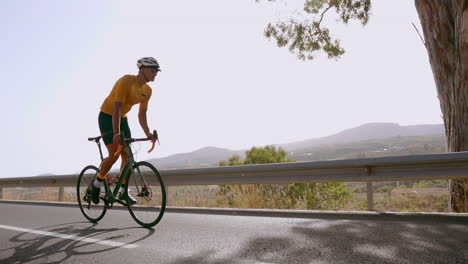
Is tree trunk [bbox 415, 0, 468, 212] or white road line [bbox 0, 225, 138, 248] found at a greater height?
tree trunk [bbox 415, 0, 468, 212]

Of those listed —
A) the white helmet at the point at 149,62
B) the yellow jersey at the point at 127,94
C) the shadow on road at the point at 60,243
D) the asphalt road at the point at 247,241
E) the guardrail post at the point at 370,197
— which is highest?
the white helmet at the point at 149,62

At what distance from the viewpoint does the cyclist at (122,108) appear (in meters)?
5.88

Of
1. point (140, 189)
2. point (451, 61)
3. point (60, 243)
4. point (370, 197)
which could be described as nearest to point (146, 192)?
point (140, 189)

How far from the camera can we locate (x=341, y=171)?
21.5ft

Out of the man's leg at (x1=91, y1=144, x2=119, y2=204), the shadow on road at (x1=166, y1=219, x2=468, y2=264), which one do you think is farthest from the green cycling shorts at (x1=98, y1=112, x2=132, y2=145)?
the shadow on road at (x1=166, y1=219, x2=468, y2=264)

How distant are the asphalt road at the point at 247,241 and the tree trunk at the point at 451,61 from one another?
120 inches

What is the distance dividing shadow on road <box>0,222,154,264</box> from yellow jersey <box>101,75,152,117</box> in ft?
5.47

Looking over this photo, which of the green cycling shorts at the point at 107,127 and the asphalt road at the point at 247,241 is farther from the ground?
the green cycling shorts at the point at 107,127

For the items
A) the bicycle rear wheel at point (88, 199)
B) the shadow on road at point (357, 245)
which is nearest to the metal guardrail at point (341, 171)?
the shadow on road at point (357, 245)

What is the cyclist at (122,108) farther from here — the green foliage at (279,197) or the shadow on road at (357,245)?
the green foliage at (279,197)

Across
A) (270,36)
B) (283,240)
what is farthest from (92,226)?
(270,36)

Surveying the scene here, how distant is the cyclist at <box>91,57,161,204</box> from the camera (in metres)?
5.88

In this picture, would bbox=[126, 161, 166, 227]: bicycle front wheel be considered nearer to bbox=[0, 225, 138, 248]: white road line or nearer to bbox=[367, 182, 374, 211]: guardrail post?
bbox=[0, 225, 138, 248]: white road line

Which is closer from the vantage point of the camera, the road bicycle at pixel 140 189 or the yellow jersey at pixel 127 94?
the road bicycle at pixel 140 189
